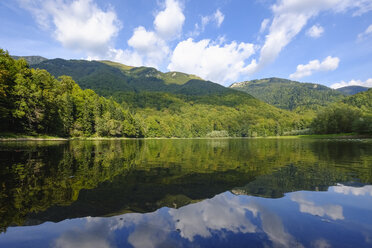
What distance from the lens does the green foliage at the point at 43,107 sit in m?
48.5

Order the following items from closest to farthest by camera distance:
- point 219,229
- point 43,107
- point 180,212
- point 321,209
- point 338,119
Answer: point 219,229 → point 180,212 → point 321,209 → point 43,107 → point 338,119

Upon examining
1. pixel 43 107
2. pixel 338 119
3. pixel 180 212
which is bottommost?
pixel 180 212

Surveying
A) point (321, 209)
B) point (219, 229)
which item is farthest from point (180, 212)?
point (321, 209)

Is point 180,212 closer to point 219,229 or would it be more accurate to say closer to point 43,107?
point 219,229

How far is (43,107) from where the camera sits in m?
55.4

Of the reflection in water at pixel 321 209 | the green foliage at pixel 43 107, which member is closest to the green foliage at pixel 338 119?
the green foliage at pixel 43 107

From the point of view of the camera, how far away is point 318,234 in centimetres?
584

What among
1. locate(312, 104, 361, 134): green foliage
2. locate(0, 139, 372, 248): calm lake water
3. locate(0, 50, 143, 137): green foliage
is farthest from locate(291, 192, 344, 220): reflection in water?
locate(312, 104, 361, 134): green foliage

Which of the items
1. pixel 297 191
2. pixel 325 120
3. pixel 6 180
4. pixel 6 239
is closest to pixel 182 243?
pixel 6 239

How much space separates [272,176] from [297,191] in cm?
330

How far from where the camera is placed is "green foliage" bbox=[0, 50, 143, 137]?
48469 mm

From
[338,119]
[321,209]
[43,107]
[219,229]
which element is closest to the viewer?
[219,229]

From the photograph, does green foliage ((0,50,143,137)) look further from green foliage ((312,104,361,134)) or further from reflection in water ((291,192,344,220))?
green foliage ((312,104,361,134))

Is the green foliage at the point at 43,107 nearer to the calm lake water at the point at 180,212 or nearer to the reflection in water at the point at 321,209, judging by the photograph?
the calm lake water at the point at 180,212
